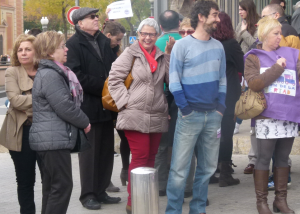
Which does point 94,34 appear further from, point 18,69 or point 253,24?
point 253,24

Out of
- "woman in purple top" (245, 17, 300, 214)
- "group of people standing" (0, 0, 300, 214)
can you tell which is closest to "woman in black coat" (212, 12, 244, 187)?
Result: "group of people standing" (0, 0, 300, 214)

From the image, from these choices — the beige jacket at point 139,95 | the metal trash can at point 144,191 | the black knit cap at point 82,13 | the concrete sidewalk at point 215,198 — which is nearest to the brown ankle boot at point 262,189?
the concrete sidewalk at point 215,198

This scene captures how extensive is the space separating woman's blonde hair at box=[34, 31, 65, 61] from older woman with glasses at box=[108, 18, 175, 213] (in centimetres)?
79

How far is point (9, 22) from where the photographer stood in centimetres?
5859

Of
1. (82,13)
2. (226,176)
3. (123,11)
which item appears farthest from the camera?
(123,11)

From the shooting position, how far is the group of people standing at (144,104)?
395 centimetres

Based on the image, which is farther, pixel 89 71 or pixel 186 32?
pixel 186 32

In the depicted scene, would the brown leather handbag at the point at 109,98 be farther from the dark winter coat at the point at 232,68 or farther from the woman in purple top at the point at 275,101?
the dark winter coat at the point at 232,68

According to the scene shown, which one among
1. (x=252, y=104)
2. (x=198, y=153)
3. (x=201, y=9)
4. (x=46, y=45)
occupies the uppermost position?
(x=201, y=9)

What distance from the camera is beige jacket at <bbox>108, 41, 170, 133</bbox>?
459 cm

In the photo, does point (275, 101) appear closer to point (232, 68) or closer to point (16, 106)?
point (232, 68)

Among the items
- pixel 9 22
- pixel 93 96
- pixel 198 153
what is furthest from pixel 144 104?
pixel 9 22

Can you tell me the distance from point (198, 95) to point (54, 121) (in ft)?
4.27

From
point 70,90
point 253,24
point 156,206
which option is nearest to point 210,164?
point 156,206
